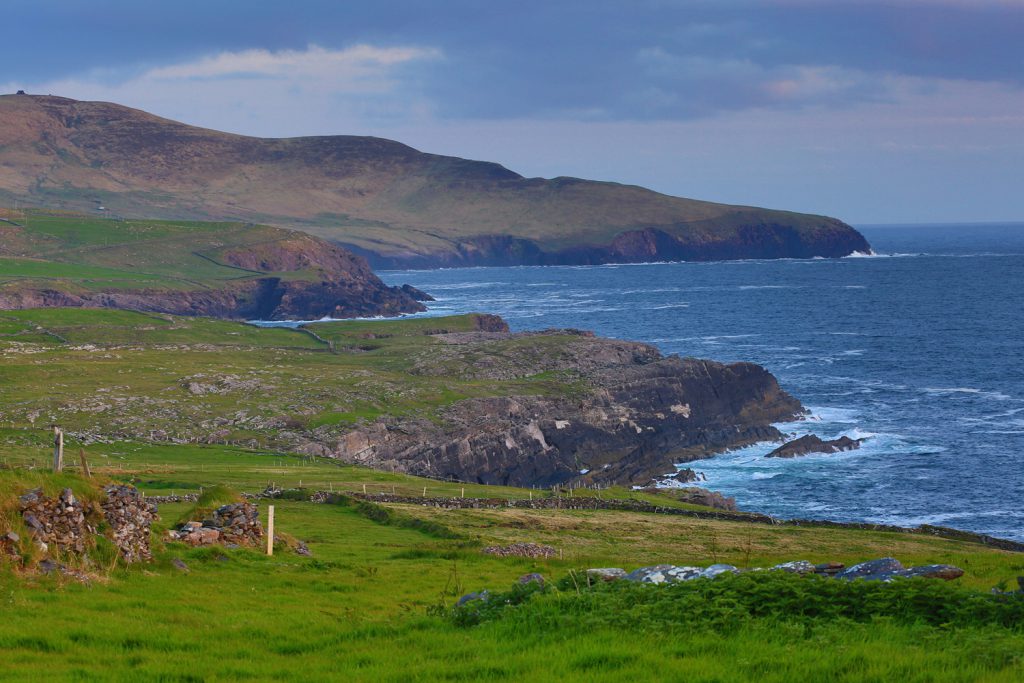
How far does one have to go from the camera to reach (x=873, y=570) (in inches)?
867

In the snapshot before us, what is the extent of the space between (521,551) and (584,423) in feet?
205

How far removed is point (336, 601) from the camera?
2544cm

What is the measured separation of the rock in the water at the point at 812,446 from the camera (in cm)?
9688

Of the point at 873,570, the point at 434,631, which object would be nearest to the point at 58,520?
the point at 434,631

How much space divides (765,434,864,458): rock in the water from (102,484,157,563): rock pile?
253 feet

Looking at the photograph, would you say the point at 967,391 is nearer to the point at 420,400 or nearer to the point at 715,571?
Answer: the point at 420,400

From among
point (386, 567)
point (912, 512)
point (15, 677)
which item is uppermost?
point (15, 677)

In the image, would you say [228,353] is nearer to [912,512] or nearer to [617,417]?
[617,417]

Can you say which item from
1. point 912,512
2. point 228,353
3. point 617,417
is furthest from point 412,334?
point 912,512

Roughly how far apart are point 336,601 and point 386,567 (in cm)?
698

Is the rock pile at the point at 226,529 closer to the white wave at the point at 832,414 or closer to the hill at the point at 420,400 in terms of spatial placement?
the hill at the point at 420,400

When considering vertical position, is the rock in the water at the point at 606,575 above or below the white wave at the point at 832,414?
above

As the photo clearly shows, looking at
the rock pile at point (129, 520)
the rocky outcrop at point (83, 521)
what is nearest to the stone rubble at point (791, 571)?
the rock pile at point (129, 520)

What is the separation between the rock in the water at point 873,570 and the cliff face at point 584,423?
6497 centimetres
